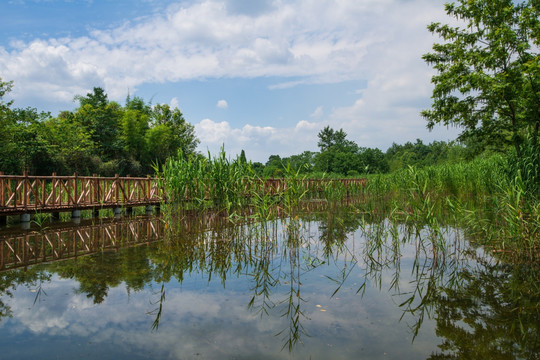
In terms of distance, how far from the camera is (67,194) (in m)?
11.5

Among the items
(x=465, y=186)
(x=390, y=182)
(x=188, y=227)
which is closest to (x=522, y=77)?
(x=465, y=186)

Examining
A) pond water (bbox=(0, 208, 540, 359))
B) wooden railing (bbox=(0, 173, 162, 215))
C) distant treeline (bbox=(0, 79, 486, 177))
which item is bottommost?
pond water (bbox=(0, 208, 540, 359))

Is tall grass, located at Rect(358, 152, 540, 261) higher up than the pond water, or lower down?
higher up

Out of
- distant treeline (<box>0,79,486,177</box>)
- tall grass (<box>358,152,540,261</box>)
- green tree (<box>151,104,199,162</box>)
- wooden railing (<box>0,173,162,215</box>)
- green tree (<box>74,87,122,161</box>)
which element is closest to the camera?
tall grass (<box>358,152,540,261</box>)

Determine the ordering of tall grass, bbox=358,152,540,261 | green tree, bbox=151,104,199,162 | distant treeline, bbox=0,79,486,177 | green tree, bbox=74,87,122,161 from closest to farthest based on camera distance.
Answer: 1. tall grass, bbox=358,152,540,261
2. distant treeline, bbox=0,79,486,177
3. green tree, bbox=74,87,122,161
4. green tree, bbox=151,104,199,162

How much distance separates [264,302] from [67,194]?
9.77 metres

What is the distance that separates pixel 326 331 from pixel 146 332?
1.66 meters

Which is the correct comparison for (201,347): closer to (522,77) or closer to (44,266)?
(44,266)

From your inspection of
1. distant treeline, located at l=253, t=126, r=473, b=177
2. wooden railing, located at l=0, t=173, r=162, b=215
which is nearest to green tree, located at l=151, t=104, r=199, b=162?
distant treeline, located at l=253, t=126, r=473, b=177

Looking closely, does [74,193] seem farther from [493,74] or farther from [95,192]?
[493,74]

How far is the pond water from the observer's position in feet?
10.2

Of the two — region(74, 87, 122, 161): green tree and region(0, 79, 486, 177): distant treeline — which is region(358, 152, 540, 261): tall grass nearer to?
region(0, 79, 486, 177): distant treeline

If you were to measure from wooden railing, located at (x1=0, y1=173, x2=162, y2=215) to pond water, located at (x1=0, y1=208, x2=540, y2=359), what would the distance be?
3282mm

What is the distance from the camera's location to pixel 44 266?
5.65m
